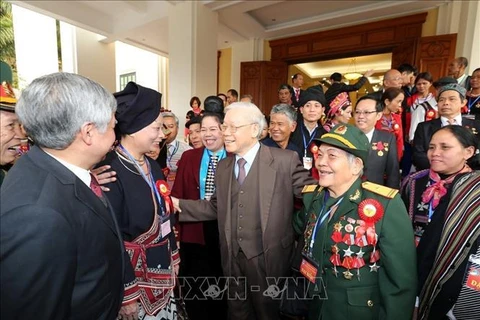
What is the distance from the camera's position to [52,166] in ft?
2.58

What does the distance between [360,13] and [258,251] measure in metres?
7.56

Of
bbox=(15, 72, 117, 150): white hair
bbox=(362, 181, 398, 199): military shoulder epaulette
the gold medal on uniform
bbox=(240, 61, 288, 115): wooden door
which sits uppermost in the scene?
bbox=(240, 61, 288, 115): wooden door

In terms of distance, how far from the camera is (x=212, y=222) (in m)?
2.22

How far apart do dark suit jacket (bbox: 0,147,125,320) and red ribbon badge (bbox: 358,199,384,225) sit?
3.48ft

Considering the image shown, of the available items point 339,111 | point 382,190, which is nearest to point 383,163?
point 339,111

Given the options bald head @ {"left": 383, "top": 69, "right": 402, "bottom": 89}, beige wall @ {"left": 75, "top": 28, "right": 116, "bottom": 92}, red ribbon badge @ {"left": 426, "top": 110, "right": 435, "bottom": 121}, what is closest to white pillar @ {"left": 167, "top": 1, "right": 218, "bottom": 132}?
beige wall @ {"left": 75, "top": 28, "right": 116, "bottom": 92}

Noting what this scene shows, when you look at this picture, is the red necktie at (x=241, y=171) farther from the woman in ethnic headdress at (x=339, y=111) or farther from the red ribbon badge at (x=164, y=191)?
the woman in ethnic headdress at (x=339, y=111)

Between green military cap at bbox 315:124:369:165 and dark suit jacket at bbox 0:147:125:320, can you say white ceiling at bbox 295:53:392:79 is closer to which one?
green military cap at bbox 315:124:369:165

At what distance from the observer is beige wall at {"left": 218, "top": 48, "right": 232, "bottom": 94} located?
10.6 metres

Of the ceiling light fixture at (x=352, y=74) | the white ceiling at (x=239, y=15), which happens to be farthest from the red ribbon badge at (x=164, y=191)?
the ceiling light fixture at (x=352, y=74)

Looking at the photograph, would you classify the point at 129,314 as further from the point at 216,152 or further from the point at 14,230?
the point at 216,152

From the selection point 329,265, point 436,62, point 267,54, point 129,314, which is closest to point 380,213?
point 329,265

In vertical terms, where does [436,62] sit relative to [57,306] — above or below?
above

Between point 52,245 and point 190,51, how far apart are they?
20.7 feet
